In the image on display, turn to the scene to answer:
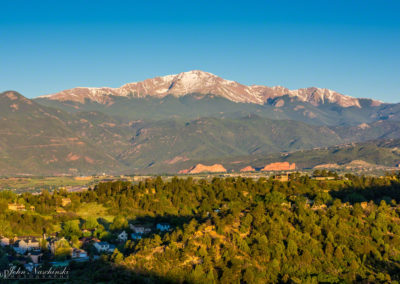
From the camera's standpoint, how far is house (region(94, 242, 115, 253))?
261ft

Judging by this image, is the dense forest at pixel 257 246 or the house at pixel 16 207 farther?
the house at pixel 16 207

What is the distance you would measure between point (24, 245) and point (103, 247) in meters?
11.6

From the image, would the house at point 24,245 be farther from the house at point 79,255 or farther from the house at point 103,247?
the house at point 103,247

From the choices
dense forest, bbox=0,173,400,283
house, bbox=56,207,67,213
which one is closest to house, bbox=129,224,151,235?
dense forest, bbox=0,173,400,283

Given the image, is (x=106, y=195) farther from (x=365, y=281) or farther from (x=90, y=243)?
(x=365, y=281)

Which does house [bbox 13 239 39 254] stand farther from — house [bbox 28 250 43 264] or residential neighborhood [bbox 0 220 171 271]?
house [bbox 28 250 43 264]

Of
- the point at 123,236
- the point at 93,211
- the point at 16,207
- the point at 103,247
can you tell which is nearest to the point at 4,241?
the point at 103,247

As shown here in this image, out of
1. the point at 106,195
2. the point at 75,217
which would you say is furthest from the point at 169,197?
the point at 75,217

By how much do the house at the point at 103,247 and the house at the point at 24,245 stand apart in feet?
29.0

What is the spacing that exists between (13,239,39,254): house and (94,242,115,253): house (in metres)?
8.85

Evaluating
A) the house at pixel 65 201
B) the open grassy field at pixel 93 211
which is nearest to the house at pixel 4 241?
the open grassy field at pixel 93 211

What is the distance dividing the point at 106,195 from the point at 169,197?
14663 millimetres

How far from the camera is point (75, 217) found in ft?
336

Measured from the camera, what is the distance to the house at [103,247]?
3134 inches
